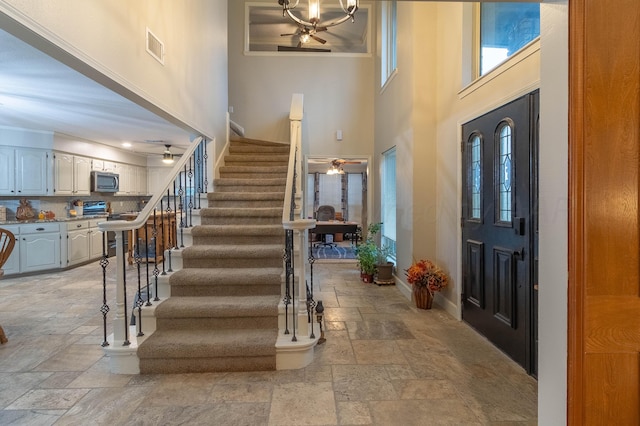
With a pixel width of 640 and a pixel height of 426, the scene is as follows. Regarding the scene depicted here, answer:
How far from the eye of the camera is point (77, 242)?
6.02 m

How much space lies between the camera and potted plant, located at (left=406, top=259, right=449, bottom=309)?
365cm

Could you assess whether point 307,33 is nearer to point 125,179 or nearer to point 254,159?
point 254,159

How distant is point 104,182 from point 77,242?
1.41 metres

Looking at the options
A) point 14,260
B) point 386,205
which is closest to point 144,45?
point 386,205

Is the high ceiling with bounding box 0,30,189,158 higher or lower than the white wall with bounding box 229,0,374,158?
lower

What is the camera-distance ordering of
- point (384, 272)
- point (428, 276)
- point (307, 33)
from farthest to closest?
point (384, 272)
point (307, 33)
point (428, 276)

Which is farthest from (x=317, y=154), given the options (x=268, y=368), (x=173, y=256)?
(x=268, y=368)

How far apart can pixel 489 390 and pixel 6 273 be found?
22.0 ft

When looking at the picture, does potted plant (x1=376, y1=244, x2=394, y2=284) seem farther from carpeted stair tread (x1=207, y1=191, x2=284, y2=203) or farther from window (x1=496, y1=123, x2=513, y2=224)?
window (x1=496, y1=123, x2=513, y2=224)

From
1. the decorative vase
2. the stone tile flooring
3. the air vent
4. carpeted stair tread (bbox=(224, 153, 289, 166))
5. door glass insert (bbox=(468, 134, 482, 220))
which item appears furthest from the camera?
carpeted stair tread (bbox=(224, 153, 289, 166))

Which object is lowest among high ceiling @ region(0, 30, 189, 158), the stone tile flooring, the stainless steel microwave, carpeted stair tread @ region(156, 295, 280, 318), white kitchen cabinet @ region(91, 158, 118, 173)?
the stone tile flooring

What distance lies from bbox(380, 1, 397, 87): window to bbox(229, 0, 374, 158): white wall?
650mm

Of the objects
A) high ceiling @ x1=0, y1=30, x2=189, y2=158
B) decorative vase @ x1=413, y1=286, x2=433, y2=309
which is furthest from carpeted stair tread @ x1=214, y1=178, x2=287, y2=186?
decorative vase @ x1=413, y1=286, x2=433, y2=309

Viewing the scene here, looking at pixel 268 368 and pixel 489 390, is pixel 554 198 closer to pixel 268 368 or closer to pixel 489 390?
pixel 489 390
